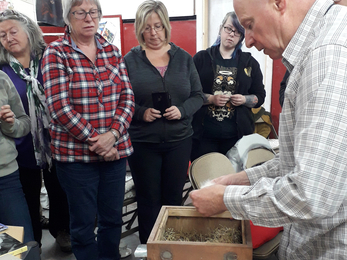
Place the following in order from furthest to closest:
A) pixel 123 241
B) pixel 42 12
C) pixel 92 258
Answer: pixel 42 12 < pixel 123 241 < pixel 92 258

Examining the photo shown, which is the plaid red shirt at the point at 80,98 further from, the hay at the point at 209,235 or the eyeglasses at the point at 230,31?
the eyeglasses at the point at 230,31

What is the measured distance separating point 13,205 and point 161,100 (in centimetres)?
97

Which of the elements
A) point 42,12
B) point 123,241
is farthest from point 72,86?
point 42,12

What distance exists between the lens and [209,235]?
107 cm

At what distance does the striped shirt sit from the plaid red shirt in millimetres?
1002

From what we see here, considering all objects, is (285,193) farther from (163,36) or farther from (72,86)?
(163,36)

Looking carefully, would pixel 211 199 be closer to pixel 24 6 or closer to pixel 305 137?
pixel 305 137

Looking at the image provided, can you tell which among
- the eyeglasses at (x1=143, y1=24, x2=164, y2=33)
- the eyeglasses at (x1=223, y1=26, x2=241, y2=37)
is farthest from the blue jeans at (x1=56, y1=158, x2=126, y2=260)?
the eyeglasses at (x1=223, y1=26, x2=241, y2=37)

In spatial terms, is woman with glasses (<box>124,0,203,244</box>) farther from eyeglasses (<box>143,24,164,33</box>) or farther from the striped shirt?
the striped shirt

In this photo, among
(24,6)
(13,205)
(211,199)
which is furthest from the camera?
(24,6)

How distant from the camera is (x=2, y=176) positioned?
1.56m

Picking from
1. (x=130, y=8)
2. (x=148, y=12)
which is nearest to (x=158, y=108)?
(x=148, y=12)

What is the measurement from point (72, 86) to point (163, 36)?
70 cm

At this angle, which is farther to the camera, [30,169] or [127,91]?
[30,169]
